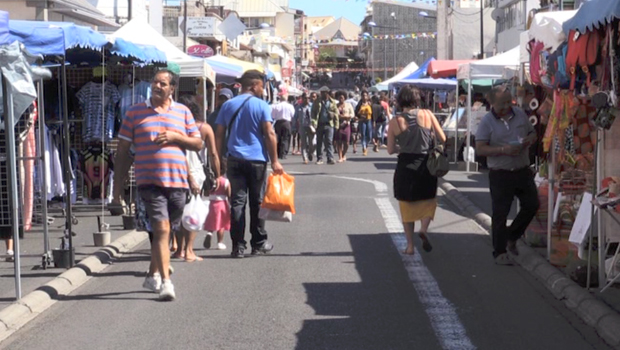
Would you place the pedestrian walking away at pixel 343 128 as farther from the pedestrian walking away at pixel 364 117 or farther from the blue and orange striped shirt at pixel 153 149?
the blue and orange striped shirt at pixel 153 149

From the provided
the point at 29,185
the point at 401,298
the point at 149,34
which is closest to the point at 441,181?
the point at 149,34

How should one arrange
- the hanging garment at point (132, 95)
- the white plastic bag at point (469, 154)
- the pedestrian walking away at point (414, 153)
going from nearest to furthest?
1. the pedestrian walking away at point (414, 153)
2. the hanging garment at point (132, 95)
3. the white plastic bag at point (469, 154)

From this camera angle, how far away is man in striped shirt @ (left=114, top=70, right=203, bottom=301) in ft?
29.9

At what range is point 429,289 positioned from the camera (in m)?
9.64

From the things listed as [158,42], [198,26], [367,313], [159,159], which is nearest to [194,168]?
[159,159]

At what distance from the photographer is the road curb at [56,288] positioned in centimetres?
833

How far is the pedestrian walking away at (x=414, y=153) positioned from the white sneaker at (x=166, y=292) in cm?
350

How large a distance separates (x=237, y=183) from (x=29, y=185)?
233 cm

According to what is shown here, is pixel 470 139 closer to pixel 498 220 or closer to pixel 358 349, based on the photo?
pixel 498 220

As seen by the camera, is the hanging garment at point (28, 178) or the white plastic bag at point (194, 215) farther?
the hanging garment at point (28, 178)

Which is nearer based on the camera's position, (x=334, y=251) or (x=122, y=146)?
Result: (x=122, y=146)

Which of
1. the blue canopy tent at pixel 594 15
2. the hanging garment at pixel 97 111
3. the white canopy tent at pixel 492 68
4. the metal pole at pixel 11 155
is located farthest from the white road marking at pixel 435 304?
the white canopy tent at pixel 492 68

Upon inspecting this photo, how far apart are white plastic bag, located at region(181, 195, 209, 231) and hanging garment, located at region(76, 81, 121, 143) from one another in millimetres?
5055

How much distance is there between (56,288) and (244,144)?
281 cm
